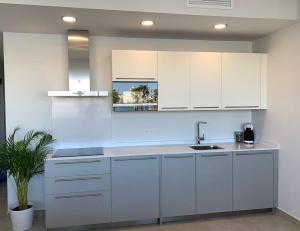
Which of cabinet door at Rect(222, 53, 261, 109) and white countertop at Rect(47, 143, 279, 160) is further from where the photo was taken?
cabinet door at Rect(222, 53, 261, 109)

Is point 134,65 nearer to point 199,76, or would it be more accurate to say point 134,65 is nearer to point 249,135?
point 199,76

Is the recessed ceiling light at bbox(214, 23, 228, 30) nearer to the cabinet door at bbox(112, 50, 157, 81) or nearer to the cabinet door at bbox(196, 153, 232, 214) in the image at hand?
the cabinet door at bbox(112, 50, 157, 81)

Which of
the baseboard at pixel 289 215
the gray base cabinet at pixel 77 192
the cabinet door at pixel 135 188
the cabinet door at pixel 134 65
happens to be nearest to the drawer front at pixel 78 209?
the gray base cabinet at pixel 77 192

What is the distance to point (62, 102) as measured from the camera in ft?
12.0

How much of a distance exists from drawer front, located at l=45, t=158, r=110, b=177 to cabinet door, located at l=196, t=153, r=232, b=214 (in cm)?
117

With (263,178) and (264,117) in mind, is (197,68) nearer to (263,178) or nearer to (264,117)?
(264,117)

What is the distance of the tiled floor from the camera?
327 cm

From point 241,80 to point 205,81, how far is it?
0.52 meters

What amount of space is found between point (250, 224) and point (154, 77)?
220 cm

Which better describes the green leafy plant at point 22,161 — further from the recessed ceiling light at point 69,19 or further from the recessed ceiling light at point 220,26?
the recessed ceiling light at point 220,26

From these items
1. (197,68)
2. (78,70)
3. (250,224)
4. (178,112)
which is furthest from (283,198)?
(78,70)

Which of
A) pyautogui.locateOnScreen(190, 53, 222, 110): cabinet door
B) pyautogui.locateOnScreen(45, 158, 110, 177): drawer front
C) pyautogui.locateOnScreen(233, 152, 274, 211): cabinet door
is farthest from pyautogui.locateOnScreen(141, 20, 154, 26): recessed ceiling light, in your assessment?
pyautogui.locateOnScreen(233, 152, 274, 211): cabinet door

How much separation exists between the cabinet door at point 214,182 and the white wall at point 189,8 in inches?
66.6

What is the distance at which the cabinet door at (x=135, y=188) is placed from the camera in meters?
3.24
